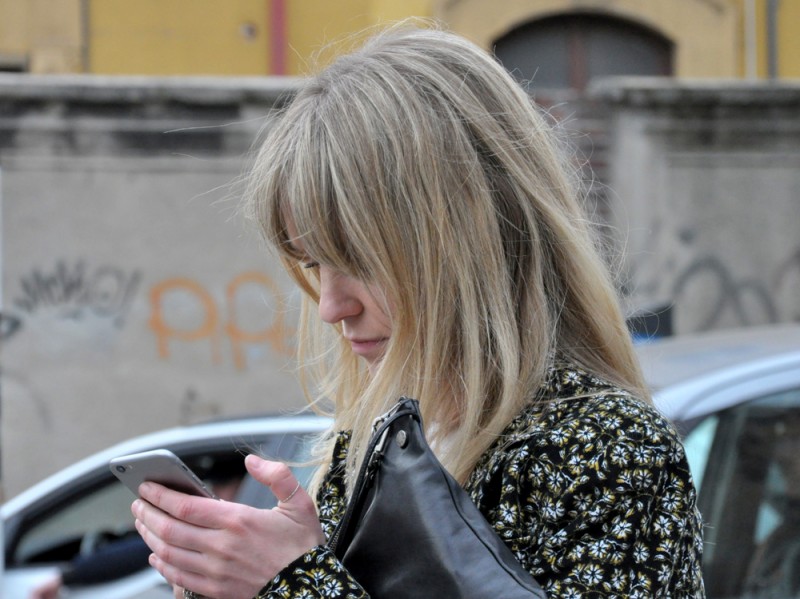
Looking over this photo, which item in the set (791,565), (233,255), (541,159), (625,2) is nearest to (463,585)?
(541,159)

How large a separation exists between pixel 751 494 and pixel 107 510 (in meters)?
2.15

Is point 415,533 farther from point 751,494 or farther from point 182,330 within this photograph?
point 182,330

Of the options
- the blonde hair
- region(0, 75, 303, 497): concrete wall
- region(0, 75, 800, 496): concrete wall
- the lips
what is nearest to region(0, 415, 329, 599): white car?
the lips

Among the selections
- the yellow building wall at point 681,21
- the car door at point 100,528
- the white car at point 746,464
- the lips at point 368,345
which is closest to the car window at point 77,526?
the car door at point 100,528

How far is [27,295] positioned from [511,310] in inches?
258

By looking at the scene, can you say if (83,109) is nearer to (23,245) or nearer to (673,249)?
(23,245)

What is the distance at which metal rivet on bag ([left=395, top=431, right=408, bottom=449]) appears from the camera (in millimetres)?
1193

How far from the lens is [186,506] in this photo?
125cm

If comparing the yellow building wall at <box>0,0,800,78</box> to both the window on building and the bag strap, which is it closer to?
the window on building

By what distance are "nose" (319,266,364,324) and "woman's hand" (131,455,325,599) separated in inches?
10.1

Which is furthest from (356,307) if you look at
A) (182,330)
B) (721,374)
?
(182,330)

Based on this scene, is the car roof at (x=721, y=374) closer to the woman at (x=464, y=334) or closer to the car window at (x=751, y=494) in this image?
the car window at (x=751, y=494)

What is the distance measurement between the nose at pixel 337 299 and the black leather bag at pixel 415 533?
0.24m

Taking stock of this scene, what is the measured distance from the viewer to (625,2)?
1095 cm
